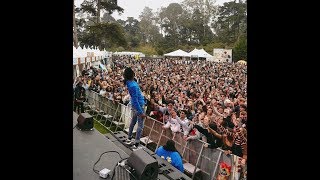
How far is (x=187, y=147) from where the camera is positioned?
4.27 meters

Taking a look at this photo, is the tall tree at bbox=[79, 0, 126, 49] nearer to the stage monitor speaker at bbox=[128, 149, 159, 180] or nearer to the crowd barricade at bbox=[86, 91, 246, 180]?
the crowd barricade at bbox=[86, 91, 246, 180]

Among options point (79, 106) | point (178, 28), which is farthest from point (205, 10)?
point (79, 106)

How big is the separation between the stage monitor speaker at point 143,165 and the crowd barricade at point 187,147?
1637 mm

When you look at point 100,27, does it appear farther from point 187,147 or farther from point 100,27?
point 187,147

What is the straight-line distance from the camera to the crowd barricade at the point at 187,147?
3635 mm

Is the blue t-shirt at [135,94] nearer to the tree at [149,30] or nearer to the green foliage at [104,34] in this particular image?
the green foliage at [104,34]

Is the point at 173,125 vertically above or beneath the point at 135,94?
beneath

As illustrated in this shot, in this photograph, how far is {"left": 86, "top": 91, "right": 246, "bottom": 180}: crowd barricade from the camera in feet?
11.9

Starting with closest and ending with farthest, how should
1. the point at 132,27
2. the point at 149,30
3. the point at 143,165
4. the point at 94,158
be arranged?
the point at 143,165, the point at 94,158, the point at 149,30, the point at 132,27

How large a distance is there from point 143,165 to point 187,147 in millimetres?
2283

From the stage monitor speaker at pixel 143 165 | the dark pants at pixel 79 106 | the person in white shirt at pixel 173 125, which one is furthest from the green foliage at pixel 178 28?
the stage monitor speaker at pixel 143 165
